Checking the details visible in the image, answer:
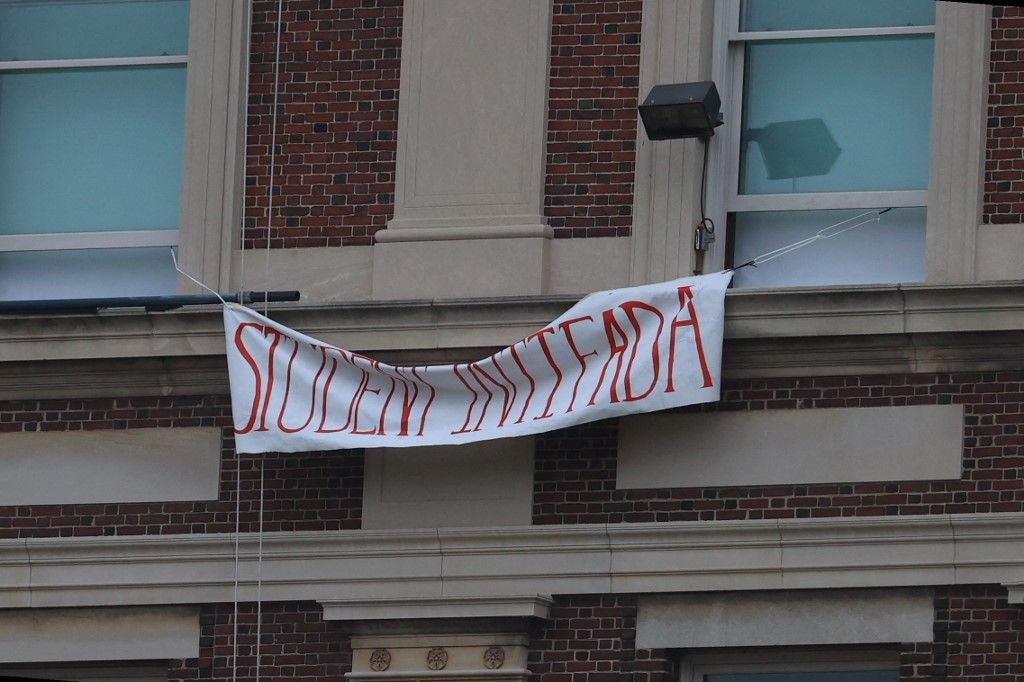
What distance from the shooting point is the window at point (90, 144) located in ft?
44.7

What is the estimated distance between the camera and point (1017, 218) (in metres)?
12.0

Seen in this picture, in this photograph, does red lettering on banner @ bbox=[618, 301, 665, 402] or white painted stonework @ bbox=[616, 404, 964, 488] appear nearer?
white painted stonework @ bbox=[616, 404, 964, 488]

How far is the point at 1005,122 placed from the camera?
12.2m

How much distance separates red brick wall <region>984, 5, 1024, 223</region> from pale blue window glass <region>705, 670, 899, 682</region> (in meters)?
2.47

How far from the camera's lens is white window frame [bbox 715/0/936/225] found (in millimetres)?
12516

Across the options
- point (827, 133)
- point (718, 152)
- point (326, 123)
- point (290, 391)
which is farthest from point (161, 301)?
point (827, 133)

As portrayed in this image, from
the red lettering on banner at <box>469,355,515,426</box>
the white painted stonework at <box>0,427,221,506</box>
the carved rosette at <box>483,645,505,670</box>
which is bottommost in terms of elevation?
the carved rosette at <box>483,645,505,670</box>

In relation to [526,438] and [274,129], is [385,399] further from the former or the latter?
[274,129]

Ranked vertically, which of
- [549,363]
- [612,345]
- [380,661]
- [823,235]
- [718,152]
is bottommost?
[380,661]

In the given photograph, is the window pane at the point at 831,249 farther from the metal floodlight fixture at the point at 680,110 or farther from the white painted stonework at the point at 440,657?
the white painted stonework at the point at 440,657

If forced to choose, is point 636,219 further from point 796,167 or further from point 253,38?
point 253,38

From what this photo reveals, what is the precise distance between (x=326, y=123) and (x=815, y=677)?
13.9ft

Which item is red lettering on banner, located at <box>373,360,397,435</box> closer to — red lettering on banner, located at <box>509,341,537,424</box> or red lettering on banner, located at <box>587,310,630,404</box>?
red lettering on banner, located at <box>509,341,537,424</box>

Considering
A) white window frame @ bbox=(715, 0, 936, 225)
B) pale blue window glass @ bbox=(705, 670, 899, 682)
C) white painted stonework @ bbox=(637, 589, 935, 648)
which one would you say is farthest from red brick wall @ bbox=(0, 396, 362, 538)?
white window frame @ bbox=(715, 0, 936, 225)
